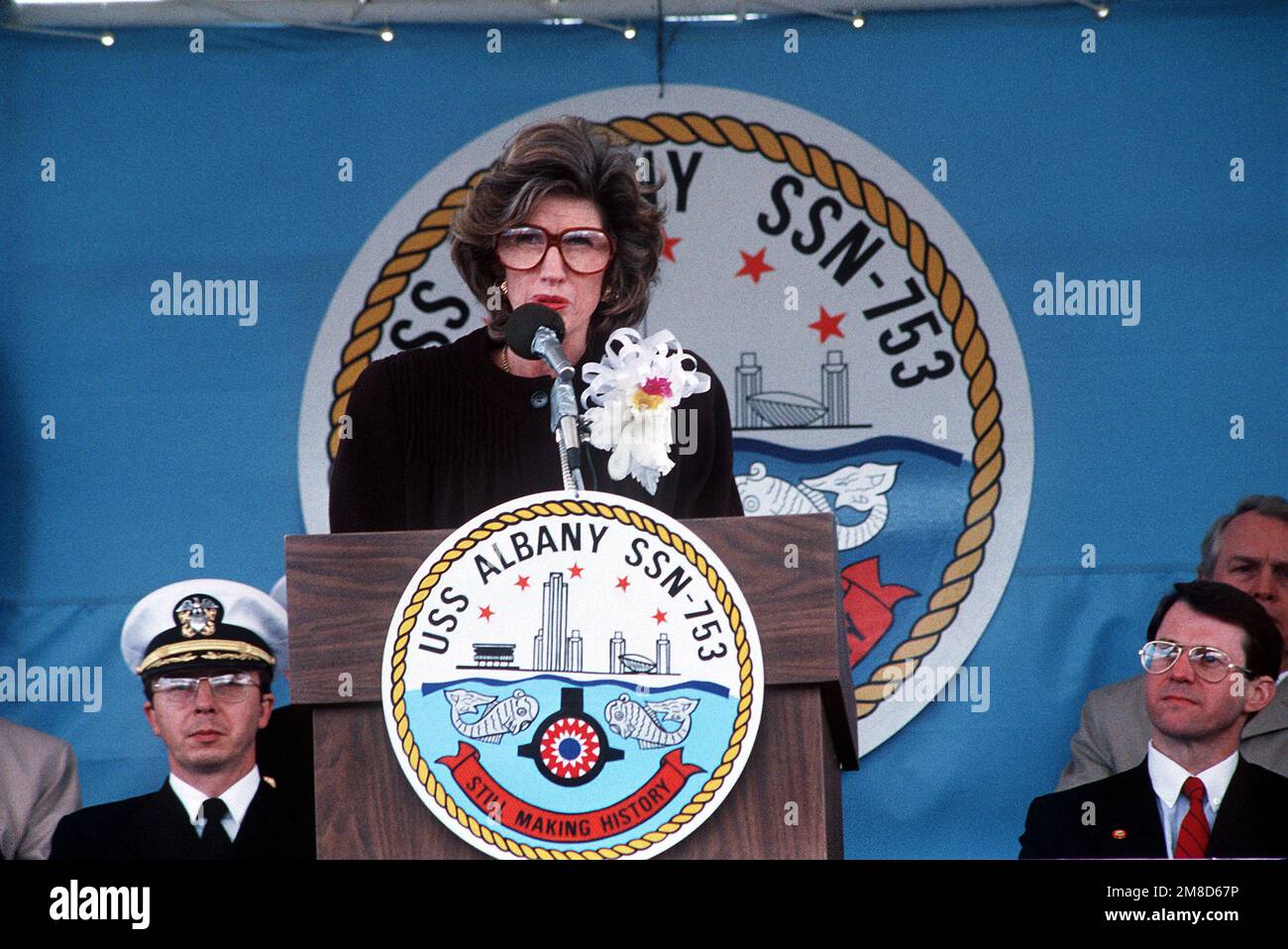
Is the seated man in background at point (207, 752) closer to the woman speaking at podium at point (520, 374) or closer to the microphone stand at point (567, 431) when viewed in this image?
the woman speaking at podium at point (520, 374)

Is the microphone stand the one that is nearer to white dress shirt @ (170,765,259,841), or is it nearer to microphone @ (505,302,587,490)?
microphone @ (505,302,587,490)

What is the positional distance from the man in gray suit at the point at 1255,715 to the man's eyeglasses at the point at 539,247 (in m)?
1.74

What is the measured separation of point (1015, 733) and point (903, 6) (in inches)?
63.4

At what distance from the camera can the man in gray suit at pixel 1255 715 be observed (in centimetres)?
393

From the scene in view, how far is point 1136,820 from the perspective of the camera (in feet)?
11.2

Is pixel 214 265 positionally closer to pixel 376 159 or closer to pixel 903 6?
pixel 376 159

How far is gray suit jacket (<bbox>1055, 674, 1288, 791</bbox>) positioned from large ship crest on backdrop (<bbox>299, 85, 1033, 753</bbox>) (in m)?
0.30

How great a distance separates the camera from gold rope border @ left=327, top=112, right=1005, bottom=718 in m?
4.12

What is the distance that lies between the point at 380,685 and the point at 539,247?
2.90 feet

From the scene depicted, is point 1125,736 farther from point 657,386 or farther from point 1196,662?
point 657,386

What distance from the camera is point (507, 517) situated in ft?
6.86
